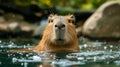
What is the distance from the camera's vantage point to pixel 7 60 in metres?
8.35

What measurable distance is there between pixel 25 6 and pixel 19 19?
141 centimetres

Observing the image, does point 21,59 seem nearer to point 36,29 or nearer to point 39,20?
point 36,29

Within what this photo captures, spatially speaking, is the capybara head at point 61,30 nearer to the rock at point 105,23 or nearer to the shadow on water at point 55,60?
the shadow on water at point 55,60

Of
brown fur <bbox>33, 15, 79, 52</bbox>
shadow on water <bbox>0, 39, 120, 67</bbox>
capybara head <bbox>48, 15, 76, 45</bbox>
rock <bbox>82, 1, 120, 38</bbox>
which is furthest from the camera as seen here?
rock <bbox>82, 1, 120, 38</bbox>

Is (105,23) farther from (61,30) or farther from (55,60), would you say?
(55,60)

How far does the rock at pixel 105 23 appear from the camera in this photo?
19422 millimetres

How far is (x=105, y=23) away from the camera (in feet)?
65.8

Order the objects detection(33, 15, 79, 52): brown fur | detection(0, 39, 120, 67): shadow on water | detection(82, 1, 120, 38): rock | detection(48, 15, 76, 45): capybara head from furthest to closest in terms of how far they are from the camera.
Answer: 1. detection(82, 1, 120, 38): rock
2. detection(33, 15, 79, 52): brown fur
3. detection(48, 15, 76, 45): capybara head
4. detection(0, 39, 120, 67): shadow on water

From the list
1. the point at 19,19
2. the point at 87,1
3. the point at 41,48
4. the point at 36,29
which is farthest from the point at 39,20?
the point at 41,48

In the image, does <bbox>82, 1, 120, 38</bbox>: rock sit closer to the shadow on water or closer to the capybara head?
the capybara head

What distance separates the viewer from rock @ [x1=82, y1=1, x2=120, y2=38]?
19.4 metres

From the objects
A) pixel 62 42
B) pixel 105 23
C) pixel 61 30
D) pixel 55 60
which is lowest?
pixel 55 60

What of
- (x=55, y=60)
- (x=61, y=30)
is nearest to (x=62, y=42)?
(x=61, y=30)

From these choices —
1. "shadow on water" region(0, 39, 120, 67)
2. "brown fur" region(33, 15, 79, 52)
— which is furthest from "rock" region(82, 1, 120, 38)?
"shadow on water" region(0, 39, 120, 67)
